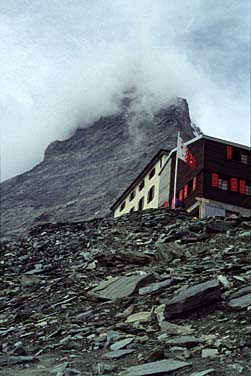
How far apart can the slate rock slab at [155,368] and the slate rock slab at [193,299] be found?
3.04m

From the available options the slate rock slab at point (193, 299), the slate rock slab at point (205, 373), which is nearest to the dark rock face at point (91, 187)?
the slate rock slab at point (193, 299)

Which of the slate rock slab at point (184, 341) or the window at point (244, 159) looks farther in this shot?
the window at point (244, 159)

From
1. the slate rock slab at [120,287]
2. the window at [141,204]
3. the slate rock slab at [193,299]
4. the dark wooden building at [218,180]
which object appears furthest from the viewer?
the window at [141,204]

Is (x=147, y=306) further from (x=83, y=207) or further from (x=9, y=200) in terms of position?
(x=9, y=200)

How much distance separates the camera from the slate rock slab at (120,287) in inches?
637

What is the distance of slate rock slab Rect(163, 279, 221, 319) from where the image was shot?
1300 centimetres

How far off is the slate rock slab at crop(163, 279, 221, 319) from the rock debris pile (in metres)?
0.02

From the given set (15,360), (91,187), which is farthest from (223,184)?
(91,187)

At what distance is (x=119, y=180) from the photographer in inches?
6890

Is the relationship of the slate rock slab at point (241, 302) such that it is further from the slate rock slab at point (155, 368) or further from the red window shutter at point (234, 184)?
the red window shutter at point (234, 184)

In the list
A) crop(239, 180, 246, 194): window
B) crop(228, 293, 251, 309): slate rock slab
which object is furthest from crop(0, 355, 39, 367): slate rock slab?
crop(239, 180, 246, 194): window

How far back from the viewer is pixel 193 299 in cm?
1321

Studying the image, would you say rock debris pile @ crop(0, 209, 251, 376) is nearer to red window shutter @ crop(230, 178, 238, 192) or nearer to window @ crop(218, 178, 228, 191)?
window @ crop(218, 178, 228, 191)

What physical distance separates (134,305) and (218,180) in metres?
42.7
